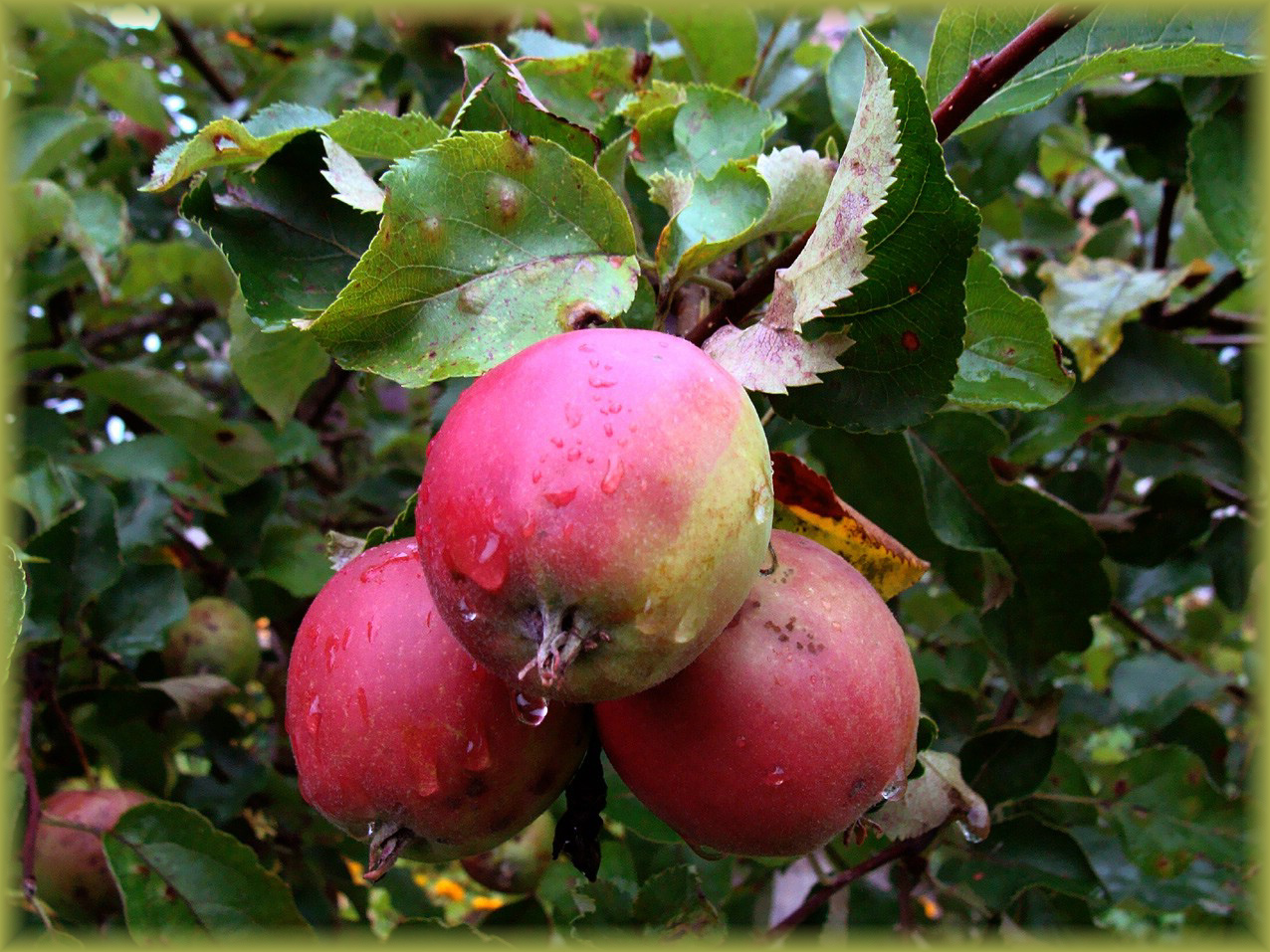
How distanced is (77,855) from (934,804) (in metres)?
1.06

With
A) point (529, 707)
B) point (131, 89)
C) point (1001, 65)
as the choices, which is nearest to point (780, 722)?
point (529, 707)

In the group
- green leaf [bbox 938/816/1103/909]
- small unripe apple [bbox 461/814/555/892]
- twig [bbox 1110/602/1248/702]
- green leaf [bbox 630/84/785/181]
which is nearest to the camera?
green leaf [bbox 630/84/785/181]

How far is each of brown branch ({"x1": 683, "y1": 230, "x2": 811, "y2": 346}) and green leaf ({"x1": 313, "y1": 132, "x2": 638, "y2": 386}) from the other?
9 cm

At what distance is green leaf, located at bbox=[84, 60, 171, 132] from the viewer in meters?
1.82

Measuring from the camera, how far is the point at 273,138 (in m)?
0.81

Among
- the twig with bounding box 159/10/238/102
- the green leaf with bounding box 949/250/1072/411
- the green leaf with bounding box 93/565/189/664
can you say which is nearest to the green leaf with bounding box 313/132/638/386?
the green leaf with bounding box 949/250/1072/411

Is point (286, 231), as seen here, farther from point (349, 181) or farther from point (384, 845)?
point (384, 845)

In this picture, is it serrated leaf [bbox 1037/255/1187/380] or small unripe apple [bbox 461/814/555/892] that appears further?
small unripe apple [bbox 461/814/555/892]

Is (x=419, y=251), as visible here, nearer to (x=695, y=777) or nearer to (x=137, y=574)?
(x=695, y=777)

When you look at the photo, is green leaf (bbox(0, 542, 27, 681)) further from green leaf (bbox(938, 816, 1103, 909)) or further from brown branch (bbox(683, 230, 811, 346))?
green leaf (bbox(938, 816, 1103, 909))

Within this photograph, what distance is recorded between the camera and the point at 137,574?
1398 millimetres

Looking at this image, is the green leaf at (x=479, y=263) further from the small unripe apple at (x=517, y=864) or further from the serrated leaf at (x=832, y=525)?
the small unripe apple at (x=517, y=864)

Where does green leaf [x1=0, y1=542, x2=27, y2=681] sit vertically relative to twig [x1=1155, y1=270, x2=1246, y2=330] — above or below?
above

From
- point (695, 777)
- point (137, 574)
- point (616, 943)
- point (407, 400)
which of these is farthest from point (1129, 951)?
point (407, 400)
